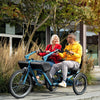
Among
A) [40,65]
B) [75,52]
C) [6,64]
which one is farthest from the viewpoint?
[6,64]

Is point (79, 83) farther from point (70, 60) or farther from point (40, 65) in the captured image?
point (40, 65)

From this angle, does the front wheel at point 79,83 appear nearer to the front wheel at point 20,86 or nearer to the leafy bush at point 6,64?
the front wheel at point 20,86

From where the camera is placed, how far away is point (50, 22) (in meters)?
13.2

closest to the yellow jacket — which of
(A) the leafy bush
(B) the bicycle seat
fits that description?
(B) the bicycle seat

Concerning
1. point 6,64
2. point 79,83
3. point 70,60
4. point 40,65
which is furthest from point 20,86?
point 79,83

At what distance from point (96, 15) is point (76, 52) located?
227 inches

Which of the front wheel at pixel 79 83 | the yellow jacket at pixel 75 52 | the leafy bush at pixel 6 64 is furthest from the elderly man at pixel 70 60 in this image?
the leafy bush at pixel 6 64

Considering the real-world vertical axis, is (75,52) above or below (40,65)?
above

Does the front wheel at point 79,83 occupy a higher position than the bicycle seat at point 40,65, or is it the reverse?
the bicycle seat at point 40,65

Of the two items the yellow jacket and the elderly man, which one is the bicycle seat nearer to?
the elderly man

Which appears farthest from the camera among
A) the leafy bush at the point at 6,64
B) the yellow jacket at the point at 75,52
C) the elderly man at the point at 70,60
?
the leafy bush at the point at 6,64

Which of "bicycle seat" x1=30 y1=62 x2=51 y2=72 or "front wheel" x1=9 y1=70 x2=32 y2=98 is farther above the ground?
"bicycle seat" x1=30 y1=62 x2=51 y2=72

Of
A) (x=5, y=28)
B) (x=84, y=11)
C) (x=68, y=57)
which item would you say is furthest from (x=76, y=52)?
(x=5, y=28)

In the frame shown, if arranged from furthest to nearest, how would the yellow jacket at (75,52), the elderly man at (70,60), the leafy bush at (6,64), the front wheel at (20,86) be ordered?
the leafy bush at (6,64) → the yellow jacket at (75,52) → the elderly man at (70,60) → the front wheel at (20,86)
